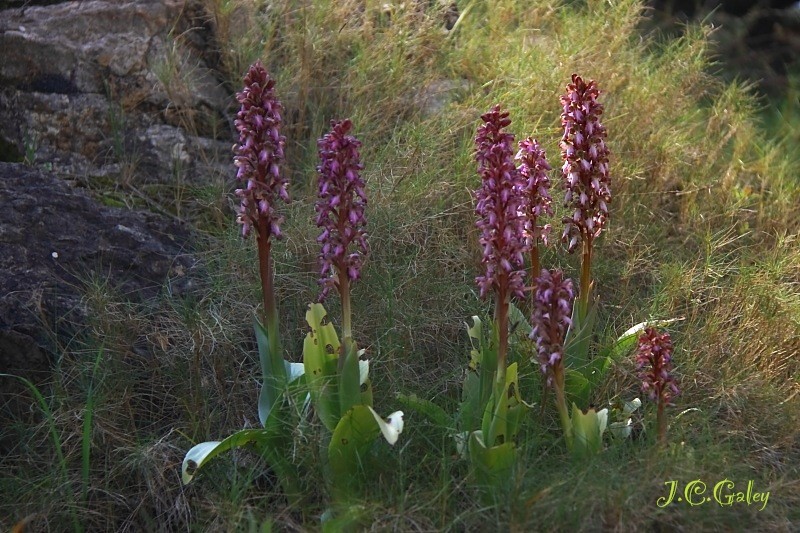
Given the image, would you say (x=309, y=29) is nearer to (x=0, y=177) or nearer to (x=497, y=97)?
(x=497, y=97)

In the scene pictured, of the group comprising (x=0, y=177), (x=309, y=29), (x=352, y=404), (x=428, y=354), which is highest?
(x=309, y=29)

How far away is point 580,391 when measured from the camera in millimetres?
2896

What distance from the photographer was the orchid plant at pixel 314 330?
8.16 ft

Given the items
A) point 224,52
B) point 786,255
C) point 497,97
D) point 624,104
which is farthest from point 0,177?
point 786,255

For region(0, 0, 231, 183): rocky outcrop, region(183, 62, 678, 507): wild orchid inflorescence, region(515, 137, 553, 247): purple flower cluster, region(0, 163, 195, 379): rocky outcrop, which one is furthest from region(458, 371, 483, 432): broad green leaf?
region(0, 0, 231, 183): rocky outcrop

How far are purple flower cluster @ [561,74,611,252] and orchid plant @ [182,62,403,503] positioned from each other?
0.71 meters

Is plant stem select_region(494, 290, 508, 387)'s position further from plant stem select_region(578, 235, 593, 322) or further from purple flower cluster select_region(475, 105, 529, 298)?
plant stem select_region(578, 235, 593, 322)

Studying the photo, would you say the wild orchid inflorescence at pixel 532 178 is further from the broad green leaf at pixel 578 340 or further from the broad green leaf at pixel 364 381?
the broad green leaf at pixel 364 381

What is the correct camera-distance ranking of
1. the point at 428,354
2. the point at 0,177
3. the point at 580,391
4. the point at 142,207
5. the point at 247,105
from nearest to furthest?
1. the point at 247,105
2. the point at 580,391
3. the point at 428,354
4. the point at 0,177
5. the point at 142,207

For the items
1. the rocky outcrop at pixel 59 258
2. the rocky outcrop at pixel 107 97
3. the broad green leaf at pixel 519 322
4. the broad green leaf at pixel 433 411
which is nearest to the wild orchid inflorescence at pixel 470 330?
the broad green leaf at pixel 433 411

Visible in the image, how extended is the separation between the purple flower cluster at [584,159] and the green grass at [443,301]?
22.1 inches

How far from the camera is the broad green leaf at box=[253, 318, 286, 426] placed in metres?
2.68

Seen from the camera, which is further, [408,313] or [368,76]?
[368,76]

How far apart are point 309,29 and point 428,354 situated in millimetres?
2145
